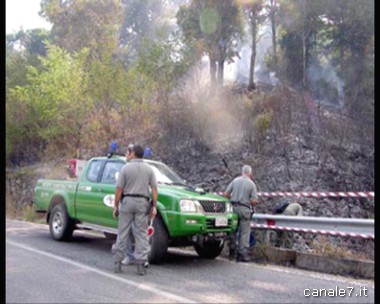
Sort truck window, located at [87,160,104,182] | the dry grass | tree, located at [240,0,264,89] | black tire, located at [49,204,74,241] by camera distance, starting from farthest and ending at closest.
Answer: tree, located at [240,0,264,89], black tire, located at [49,204,74,241], truck window, located at [87,160,104,182], the dry grass

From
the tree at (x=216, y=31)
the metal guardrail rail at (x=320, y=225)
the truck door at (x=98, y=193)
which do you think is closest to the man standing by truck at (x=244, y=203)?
the metal guardrail rail at (x=320, y=225)

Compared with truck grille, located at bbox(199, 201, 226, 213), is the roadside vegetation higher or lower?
higher

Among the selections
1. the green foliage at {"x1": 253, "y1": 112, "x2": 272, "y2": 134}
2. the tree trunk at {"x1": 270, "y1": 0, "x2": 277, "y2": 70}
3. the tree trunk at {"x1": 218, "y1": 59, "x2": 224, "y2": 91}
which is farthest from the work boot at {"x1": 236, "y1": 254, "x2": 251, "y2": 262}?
the tree trunk at {"x1": 270, "y1": 0, "x2": 277, "y2": 70}

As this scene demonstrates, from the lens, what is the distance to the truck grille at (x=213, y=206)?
7920 mm

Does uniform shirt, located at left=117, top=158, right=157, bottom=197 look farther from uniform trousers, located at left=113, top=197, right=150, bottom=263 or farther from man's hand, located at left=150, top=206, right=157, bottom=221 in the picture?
man's hand, located at left=150, top=206, right=157, bottom=221

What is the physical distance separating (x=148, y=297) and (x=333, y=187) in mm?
13226

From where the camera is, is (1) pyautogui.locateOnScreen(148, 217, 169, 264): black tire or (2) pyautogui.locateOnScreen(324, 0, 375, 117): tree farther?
(2) pyautogui.locateOnScreen(324, 0, 375, 117): tree

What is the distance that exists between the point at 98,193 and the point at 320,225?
13.2 feet

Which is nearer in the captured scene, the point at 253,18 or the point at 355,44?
the point at 355,44

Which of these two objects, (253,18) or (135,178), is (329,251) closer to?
(135,178)

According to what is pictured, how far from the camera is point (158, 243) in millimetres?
7617

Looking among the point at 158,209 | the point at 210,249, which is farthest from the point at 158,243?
the point at 210,249

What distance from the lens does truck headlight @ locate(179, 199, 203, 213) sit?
25.0 ft

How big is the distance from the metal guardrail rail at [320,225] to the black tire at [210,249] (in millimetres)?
1080
